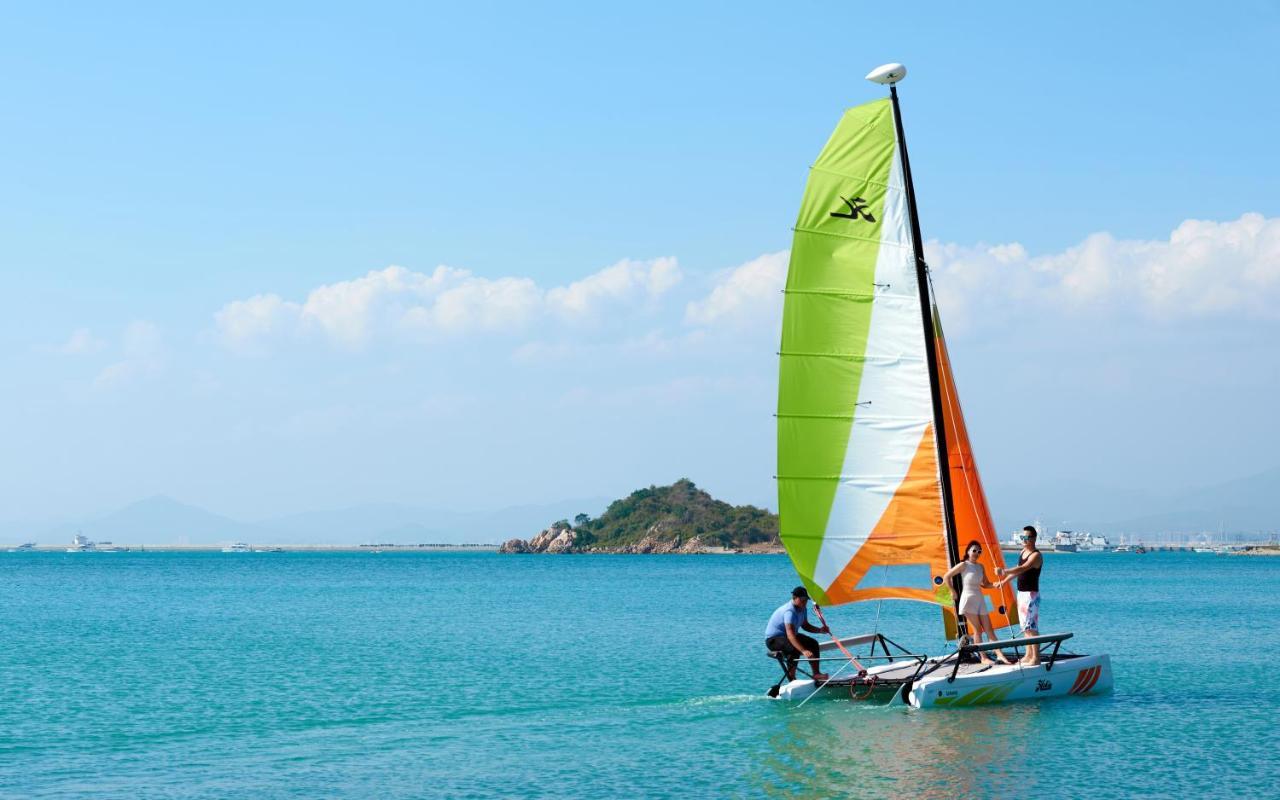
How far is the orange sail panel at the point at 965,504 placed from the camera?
78.9 feet

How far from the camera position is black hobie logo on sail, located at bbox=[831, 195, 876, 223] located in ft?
76.0

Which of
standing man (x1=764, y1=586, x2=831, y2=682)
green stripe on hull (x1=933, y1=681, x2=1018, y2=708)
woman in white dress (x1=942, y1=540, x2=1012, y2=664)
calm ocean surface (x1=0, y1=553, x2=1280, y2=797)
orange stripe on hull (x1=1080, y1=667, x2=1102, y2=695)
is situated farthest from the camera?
orange stripe on hull (x1=1080, y1=667, x2=1102, y2=695)

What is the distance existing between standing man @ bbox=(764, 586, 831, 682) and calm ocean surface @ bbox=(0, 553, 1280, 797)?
0.90m

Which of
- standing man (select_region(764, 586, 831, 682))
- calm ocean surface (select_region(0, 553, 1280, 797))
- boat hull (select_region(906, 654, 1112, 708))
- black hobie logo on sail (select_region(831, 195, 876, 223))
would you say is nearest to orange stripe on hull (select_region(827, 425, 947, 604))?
standing man (select_region(764, 586, 831, 682))

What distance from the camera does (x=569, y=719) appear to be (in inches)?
960

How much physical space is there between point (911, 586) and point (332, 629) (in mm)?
31566

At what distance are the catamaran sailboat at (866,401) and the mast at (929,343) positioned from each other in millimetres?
25

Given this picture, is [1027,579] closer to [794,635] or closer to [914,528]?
[914,528]

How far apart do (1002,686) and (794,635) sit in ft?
11.8

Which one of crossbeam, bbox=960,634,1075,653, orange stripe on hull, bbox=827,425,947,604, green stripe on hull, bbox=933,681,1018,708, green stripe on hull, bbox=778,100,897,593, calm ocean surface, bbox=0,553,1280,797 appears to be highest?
green stripe on hull, bbox=778,100,897,593

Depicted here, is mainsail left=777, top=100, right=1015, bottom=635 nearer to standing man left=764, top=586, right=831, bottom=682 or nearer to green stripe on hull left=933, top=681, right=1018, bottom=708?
standing man left=764, top=586, right=831, bottom=682

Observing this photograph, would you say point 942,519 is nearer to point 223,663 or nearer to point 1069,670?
point 1069,670

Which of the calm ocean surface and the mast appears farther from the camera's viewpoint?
the mast

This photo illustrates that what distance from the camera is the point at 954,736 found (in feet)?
67.2
